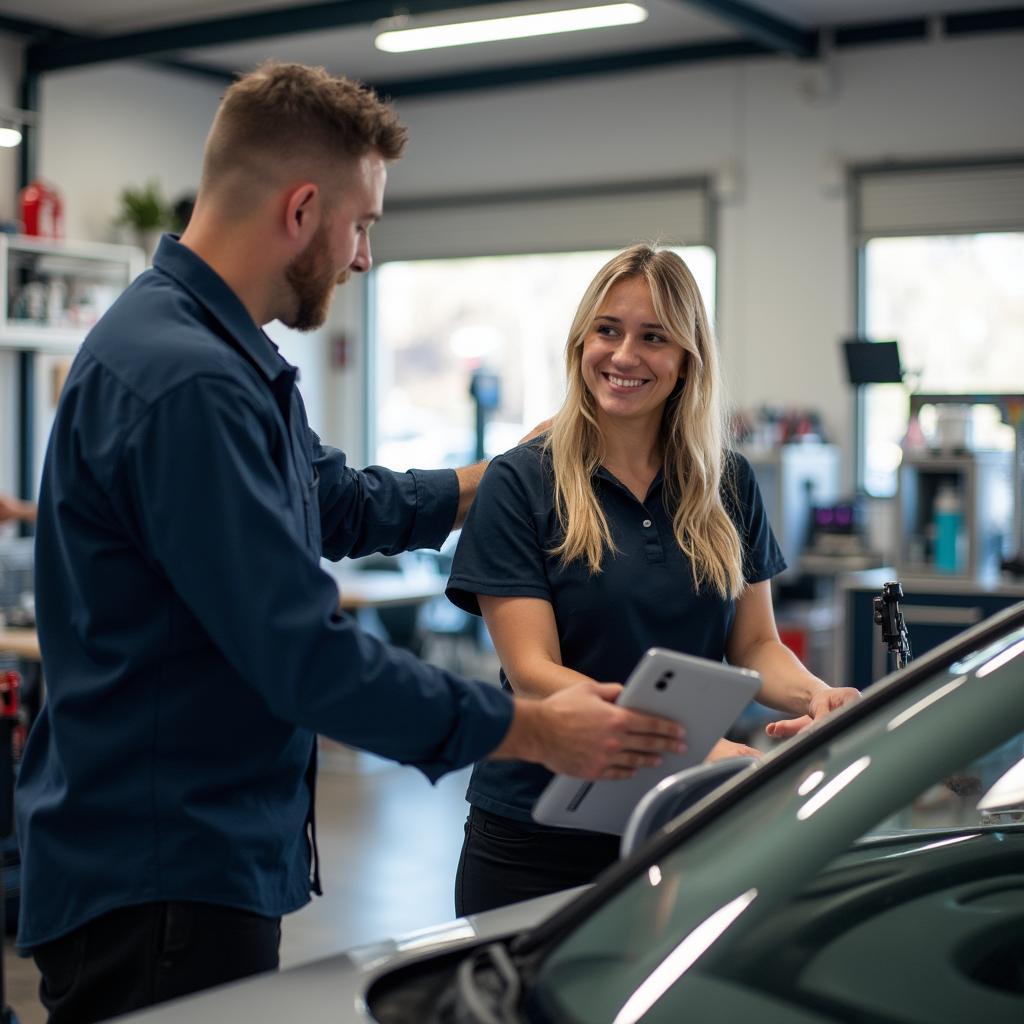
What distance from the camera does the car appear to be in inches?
46.9

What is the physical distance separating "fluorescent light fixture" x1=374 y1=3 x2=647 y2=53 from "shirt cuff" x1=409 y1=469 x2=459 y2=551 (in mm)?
4831

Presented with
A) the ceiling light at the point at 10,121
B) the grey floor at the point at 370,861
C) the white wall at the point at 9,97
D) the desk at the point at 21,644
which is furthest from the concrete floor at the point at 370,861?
the white wall at the point at 9,97

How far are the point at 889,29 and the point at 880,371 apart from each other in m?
2.97

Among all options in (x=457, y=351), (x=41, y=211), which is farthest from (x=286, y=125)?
(x=457, y=351)

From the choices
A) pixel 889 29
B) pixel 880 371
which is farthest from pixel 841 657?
pixel 889 29

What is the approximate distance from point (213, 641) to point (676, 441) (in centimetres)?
93

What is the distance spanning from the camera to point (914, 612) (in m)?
5.34

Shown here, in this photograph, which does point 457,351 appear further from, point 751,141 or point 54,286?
point 54,286

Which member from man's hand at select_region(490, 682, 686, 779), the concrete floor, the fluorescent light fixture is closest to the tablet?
man's hand at select_region(490, 682, 686, 779)

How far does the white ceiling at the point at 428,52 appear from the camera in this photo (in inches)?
274

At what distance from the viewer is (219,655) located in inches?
59.5

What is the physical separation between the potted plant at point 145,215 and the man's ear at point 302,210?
20.6 feet

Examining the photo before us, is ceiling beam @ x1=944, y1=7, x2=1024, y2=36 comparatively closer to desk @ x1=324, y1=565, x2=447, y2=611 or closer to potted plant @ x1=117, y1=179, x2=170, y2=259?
desk @ x1=324, y1=565, x2=447, y2=611

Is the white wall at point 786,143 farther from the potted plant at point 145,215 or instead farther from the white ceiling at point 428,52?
the potted plant at point 145,215
